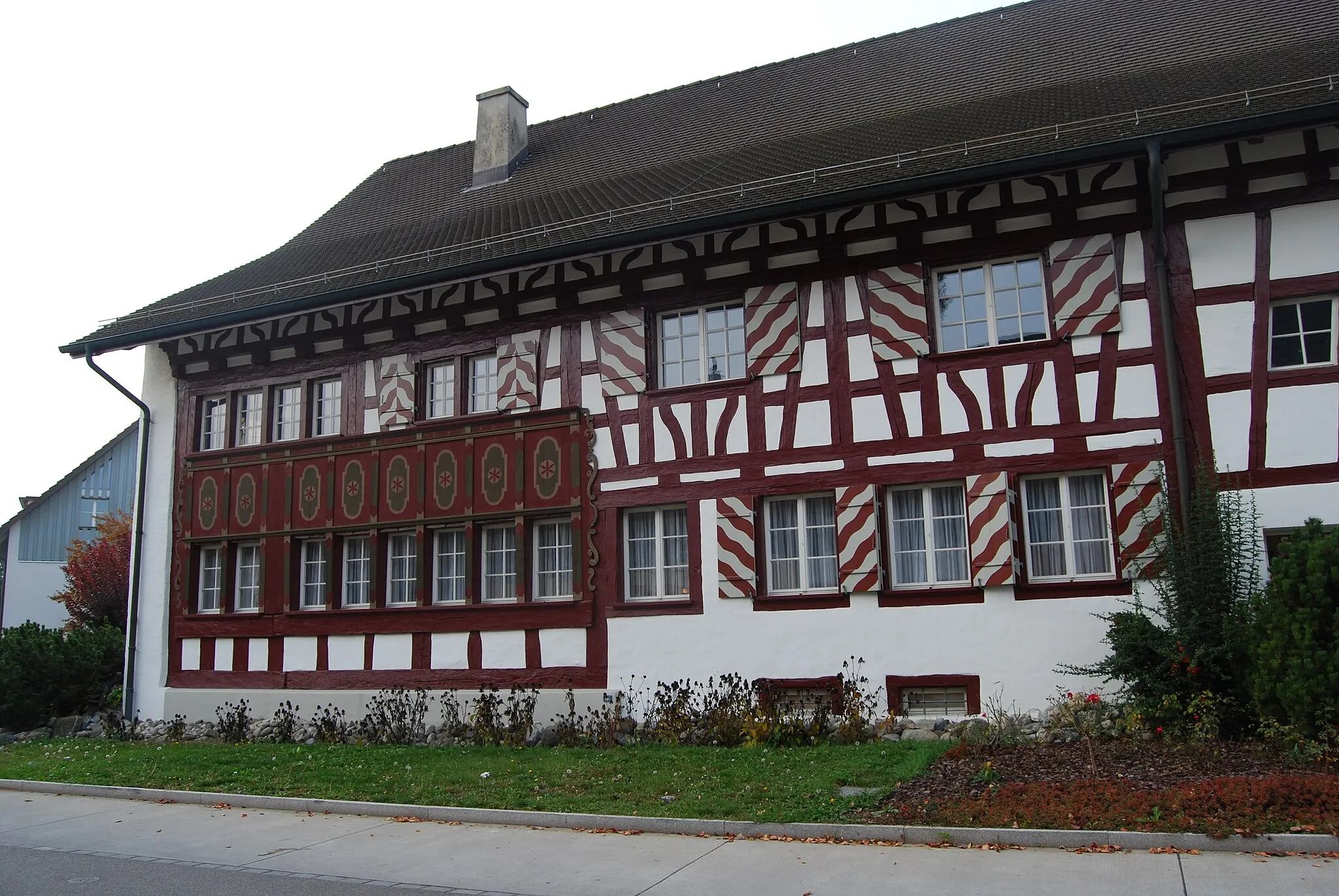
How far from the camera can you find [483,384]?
1614cm

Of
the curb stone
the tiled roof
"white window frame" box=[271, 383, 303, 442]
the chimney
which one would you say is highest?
the chimney

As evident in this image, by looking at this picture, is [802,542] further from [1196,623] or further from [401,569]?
[401,569]

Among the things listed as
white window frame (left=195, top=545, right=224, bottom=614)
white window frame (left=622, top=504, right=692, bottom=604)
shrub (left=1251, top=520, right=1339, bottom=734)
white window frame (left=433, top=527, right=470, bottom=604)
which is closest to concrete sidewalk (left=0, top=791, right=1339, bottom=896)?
shrub (left=1251, top=520, right=1339, bottom=734)

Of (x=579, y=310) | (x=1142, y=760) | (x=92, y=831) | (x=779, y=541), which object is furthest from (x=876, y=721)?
(x=92, y=831)

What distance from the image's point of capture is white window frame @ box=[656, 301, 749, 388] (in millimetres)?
14359

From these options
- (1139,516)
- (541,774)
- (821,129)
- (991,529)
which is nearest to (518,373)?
(821,129)

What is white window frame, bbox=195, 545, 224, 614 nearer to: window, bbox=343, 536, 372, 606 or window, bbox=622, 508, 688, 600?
window, bbox=343, 536, 372, 606

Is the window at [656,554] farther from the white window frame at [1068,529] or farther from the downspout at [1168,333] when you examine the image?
the downspout at [1168,333]

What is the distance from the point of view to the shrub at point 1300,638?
8.90 meters

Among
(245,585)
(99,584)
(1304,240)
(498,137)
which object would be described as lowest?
(245,585)

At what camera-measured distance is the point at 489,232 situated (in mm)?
16906

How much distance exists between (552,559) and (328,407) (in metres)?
4.73

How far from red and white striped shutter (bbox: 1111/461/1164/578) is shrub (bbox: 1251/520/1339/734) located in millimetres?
1919

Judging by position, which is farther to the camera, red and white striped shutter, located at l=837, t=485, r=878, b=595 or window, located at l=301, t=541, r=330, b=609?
window, located at l=301, t=541, r=330, b=609
